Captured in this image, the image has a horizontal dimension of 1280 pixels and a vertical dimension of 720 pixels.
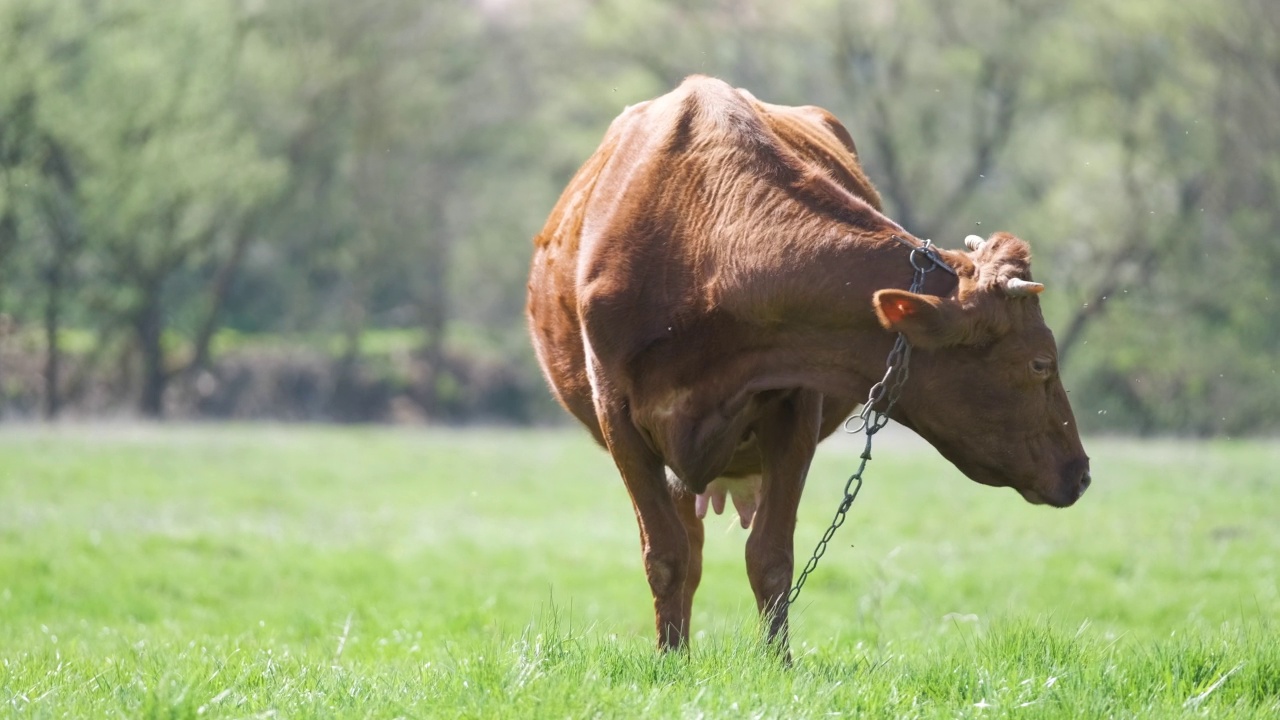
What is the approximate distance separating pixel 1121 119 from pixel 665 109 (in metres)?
32.9

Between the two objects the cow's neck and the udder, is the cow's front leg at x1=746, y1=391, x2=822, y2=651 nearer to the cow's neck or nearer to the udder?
the cow's neck

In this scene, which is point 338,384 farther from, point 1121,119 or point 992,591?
point 992,591

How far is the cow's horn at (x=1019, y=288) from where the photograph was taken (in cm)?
504

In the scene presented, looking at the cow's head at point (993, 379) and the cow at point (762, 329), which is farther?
the cow at point (762, 329)

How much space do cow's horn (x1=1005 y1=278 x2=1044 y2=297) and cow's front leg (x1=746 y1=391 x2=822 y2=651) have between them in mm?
1063

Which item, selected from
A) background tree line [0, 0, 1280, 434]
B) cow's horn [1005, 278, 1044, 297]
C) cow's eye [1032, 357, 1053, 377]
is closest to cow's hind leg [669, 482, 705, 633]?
cow's eye [1032, 357, 1053, 377]

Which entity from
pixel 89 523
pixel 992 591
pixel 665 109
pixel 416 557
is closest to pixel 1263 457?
pixel 992 591

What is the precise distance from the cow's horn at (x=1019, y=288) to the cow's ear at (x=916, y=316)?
0.71 feet

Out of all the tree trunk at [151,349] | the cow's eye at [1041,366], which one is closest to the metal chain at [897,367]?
the cow's eye at [1041,366]

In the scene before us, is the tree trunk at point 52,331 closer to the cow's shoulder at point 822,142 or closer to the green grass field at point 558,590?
the green grass field at point 558,590

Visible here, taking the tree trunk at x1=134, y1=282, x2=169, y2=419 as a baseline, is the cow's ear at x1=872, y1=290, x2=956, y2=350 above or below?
above

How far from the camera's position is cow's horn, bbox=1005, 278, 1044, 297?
5043mm

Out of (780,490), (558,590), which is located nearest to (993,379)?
(780,490)

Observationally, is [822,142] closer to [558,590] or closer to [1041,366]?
[1041,366]
